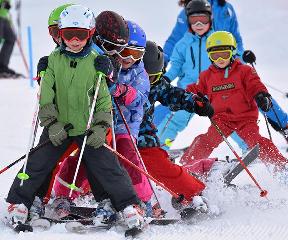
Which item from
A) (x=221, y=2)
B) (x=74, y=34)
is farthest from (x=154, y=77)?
(x=221, y=2)

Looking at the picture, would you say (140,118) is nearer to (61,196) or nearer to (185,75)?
(61,196)

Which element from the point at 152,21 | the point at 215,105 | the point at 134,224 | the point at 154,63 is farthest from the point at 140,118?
the point at 152,21

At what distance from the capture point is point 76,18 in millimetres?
5113

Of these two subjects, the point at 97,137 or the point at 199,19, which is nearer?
the point at 97,137

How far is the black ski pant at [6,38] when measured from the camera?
15297 mm

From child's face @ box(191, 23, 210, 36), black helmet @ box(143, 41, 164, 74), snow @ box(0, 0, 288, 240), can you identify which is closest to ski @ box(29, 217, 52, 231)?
snow @ box(0, 0, 288, 240)

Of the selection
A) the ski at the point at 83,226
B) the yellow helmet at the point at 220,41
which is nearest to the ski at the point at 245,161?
the yellow helmet at the point at 220,41

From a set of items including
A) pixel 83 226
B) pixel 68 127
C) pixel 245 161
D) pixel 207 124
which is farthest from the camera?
pixel 207 124

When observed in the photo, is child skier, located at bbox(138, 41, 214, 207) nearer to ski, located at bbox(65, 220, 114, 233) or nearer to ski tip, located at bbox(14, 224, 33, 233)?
ski, located at bbox(65, 220, 114, 233)

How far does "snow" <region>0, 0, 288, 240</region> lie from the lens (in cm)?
520

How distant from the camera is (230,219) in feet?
18.8

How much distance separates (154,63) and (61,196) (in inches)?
50.7

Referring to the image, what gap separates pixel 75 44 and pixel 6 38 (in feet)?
34.7

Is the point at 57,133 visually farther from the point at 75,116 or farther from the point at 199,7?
the point at 199,7
